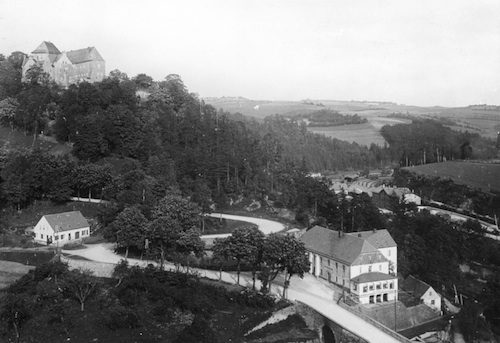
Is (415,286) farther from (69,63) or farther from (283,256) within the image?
(69,63)

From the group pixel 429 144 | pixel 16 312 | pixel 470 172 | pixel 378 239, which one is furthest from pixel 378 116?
pixel 16 312

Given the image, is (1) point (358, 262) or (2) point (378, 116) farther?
(2) point (378, 116)

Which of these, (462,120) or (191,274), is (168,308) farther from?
(462,120)

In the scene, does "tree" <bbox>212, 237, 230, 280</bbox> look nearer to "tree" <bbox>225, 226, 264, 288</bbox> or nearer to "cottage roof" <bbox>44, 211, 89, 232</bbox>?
"tree" <bbox>225, 226, 264, 288</bbox>

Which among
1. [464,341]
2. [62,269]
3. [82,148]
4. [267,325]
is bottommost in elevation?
[464,341]

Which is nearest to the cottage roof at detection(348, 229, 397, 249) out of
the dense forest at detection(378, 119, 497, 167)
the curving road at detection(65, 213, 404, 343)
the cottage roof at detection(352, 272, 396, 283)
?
the cottage roof at detection(352, 272, 396, 283)

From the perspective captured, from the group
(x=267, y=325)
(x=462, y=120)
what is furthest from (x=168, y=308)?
(x=462, y=120)
